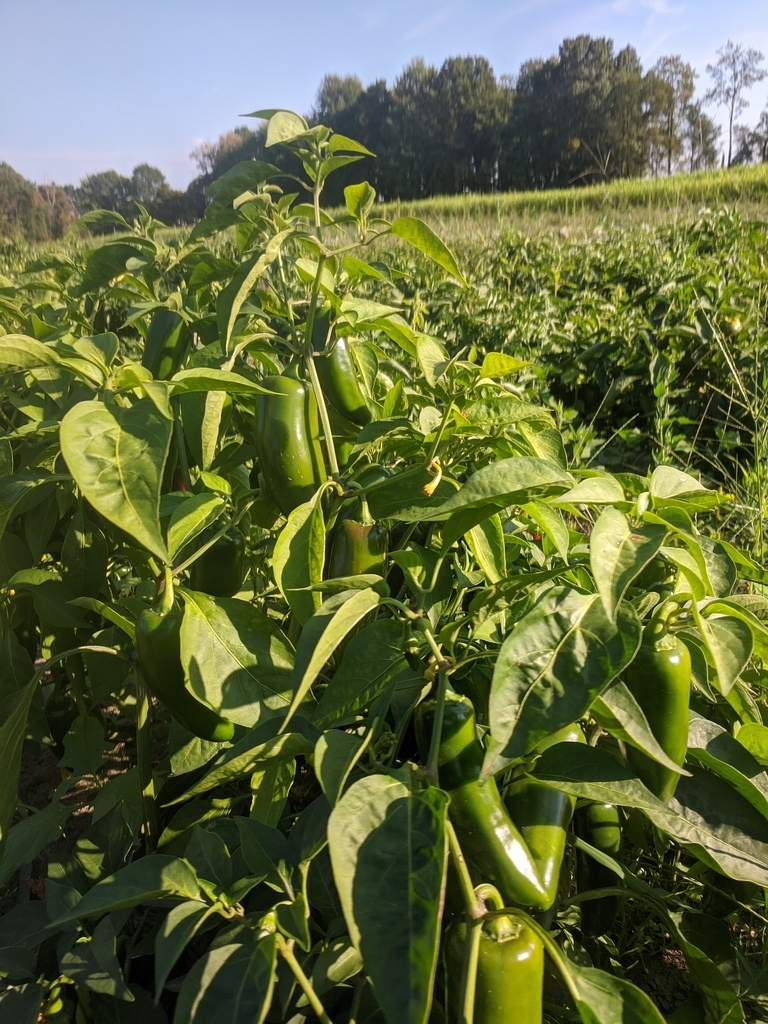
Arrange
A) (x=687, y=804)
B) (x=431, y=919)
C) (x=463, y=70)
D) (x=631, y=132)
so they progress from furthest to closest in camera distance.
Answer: (x=463, y=70) → (x=631, y=132) → (x=687, y=804) → (x=431, y=919)

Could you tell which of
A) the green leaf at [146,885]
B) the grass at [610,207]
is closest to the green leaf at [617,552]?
the green leaf at [146,885]

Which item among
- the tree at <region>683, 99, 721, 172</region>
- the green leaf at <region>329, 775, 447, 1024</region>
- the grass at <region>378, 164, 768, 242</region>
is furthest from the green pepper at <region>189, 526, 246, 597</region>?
the tree at <region>683, 99, 721, 172</region>

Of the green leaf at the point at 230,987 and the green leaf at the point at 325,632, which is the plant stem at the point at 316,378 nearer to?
the green leaf at the point at 325,632

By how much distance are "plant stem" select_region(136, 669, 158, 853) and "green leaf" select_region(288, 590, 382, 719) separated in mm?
461

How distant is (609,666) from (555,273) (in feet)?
17.3

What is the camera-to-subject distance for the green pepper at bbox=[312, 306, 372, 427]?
998mm

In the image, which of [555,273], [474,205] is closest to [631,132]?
[474,205]

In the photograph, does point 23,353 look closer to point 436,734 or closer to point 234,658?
point 234,658

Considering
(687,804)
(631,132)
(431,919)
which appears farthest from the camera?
(631,132)

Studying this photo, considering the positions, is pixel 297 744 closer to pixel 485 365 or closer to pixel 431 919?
pixel 431 919

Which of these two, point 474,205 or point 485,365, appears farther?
point 474,205

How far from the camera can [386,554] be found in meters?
0.89

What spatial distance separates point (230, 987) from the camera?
2.02ft

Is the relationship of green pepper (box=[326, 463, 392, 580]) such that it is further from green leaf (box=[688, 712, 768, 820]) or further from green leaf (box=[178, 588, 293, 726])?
green leaf (box=[688, 712, 768, 820])
